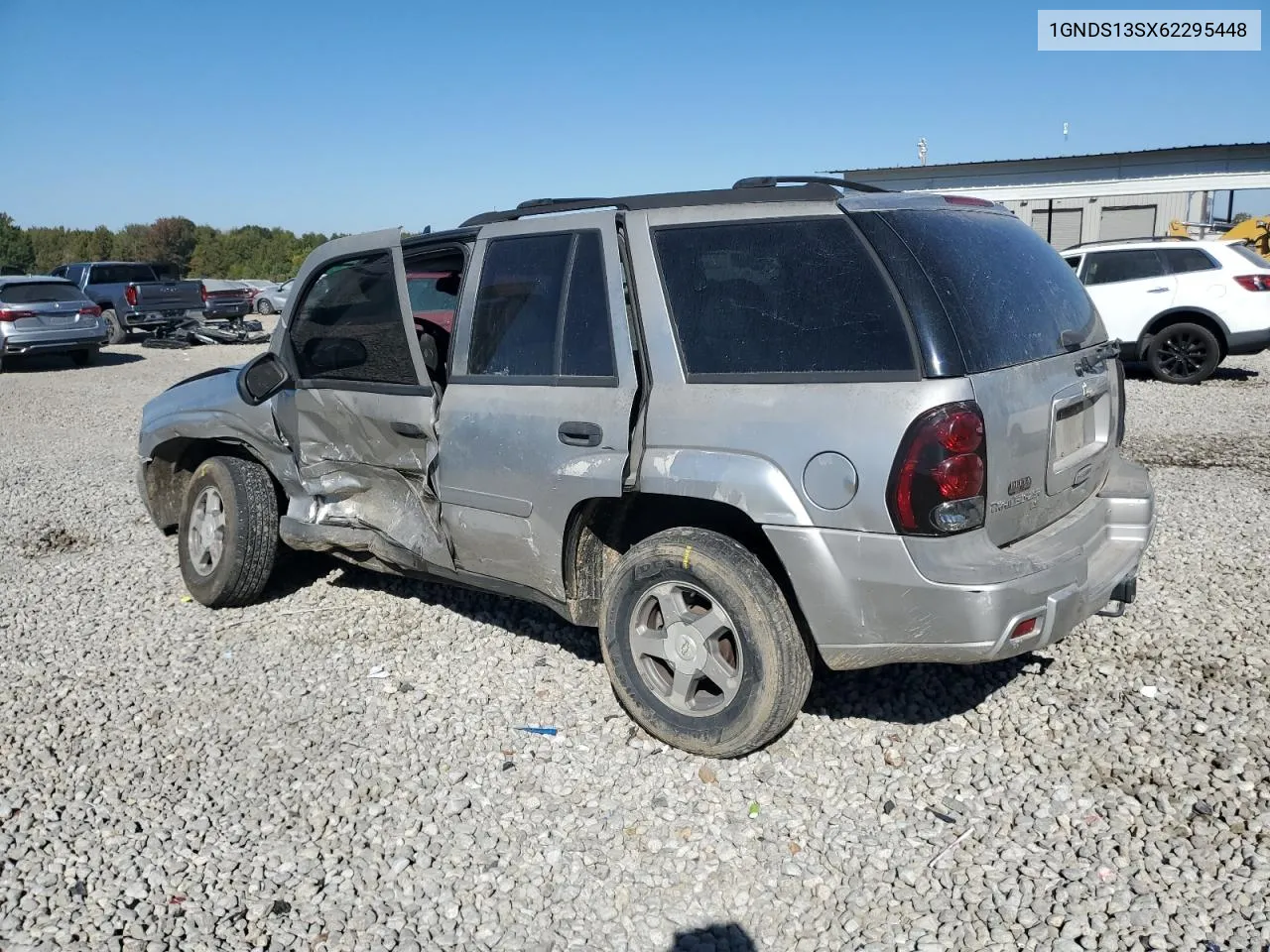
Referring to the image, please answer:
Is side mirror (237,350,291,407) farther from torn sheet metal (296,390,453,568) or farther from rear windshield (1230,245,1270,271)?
rear windshield (1230,245,1270,271)

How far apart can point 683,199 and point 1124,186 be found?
93.0 ft

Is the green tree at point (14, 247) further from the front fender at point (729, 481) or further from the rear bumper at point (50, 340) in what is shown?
the front fender at point (729, 481)

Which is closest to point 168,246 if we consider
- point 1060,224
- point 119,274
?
point 119,274

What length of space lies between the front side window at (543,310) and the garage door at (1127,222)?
92.2ft

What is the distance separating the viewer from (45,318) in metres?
18.1

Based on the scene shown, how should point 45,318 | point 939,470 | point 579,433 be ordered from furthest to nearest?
1. point 45,318
2. point 579,433
3. point 939,470

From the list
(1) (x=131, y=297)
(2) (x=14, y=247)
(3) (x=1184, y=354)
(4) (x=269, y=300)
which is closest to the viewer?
(3) (x=1184, y=354)

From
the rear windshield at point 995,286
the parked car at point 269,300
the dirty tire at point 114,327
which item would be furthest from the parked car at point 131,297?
the rear windshield at point 995,286

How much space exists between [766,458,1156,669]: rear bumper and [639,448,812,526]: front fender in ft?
0.18

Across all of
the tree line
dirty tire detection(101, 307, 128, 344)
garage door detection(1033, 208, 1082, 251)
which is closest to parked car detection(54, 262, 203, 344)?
dirty tire detection(101, 307, 128, 344)

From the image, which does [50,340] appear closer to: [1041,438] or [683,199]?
[683,199]

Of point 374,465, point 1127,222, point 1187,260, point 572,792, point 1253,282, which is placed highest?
point 1127,222

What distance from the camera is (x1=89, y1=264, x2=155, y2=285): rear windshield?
22828mm

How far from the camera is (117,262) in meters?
23.3
